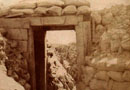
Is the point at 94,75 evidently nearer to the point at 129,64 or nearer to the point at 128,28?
the point at 129,64

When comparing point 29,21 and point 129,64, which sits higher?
point 29,21

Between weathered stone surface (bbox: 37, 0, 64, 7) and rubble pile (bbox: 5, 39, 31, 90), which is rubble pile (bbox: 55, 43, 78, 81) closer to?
rubble pile (bbox: 5, 39, 31, 90)

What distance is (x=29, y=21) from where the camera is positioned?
598cm

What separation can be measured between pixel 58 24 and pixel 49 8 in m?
0.49

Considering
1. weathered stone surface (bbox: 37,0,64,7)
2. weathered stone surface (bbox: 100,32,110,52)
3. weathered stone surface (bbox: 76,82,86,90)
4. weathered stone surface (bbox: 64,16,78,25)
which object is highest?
weathered stone surface (bbox: 37,0,64,7)

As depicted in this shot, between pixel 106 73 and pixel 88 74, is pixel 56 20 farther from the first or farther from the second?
pixel 106 73

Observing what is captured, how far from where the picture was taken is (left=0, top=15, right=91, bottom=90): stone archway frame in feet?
17.5

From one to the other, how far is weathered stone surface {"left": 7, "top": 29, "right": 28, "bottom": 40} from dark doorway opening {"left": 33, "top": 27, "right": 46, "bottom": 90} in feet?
1.15

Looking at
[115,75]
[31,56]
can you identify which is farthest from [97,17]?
[31,56]

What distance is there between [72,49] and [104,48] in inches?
228

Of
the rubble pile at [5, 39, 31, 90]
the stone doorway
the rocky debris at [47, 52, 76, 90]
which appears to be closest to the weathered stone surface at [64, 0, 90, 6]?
the stone doorway

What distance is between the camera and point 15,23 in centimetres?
615

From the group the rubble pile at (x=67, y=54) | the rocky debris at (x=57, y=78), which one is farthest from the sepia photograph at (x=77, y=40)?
the rubble pile at (x=67, y=54)

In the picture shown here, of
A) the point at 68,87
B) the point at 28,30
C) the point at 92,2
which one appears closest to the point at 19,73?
the point at 28,30
